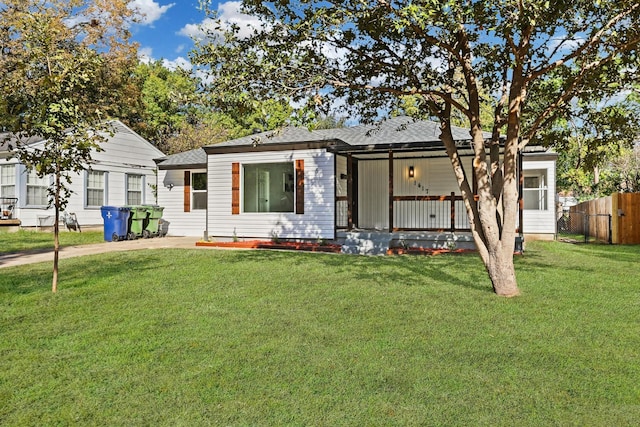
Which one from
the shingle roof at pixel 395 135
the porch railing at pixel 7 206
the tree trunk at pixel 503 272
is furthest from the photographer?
the porch railing at pixel 7 206

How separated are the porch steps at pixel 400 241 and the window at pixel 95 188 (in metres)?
10.3

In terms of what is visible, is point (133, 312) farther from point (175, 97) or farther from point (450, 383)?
point (450, 383)

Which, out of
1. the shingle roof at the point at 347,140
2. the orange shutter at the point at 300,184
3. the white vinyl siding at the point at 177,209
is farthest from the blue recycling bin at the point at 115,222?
the orange shutter at the point at 300,184

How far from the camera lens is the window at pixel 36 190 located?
53.5ft

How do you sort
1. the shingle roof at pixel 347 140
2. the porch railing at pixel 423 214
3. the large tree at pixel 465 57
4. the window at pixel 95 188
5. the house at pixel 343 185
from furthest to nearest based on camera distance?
the window at pixel 95 188 < the porch railing at pixel 423 214 < the house at pixel 343 185 < the shingle roof at pixel 347 140 < the large tree at pixel 465 57

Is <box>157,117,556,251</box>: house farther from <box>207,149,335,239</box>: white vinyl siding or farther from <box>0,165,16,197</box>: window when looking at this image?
<box>0,165,16,197</box>: window

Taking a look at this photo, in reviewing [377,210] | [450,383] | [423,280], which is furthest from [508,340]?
[377,210]

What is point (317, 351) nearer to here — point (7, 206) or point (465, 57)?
point (465, 57)

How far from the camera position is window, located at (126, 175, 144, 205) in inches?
741

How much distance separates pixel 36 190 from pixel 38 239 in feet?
11.3

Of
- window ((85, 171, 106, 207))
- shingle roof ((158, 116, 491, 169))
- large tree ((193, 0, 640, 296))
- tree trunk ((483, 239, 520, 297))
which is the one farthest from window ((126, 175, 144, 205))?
tree trunk ((483, 239, 520, 297))

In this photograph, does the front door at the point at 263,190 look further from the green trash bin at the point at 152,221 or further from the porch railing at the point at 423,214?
the green trash bin at the point at 152,221

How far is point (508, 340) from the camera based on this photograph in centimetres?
441

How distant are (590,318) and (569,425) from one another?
2.77 meters
